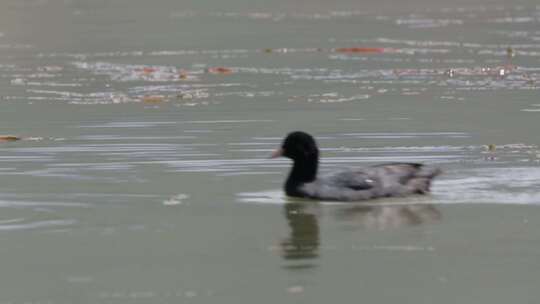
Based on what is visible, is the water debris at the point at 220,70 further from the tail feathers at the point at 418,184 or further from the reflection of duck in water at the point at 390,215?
the reflection of duck in water at the point at 390,215

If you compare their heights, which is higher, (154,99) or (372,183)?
(372,183)

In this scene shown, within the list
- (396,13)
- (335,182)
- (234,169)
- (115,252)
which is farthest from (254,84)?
(396,13)

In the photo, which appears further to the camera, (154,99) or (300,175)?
(154,99)

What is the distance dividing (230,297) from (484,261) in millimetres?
2164

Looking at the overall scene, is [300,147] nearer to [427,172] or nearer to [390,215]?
[427,172]

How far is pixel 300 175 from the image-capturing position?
1467 centimetres

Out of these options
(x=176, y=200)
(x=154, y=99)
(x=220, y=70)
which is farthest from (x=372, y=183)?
(x=220, y=70)

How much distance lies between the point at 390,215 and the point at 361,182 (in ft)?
2.29

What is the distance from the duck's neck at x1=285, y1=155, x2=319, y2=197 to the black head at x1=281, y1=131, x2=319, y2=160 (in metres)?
0.05

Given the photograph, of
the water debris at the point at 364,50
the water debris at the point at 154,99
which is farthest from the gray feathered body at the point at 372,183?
the water debris at the point at 364,50

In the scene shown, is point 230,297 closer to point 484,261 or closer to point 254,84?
point 484,261

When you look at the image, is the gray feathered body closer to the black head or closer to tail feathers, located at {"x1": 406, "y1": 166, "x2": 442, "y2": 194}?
tail feathers, located at {"x1": 406, "y1": 166, "x2": 442, "y2": 194}

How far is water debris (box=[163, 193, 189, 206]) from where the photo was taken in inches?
568

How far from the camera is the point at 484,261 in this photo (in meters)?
11.6
